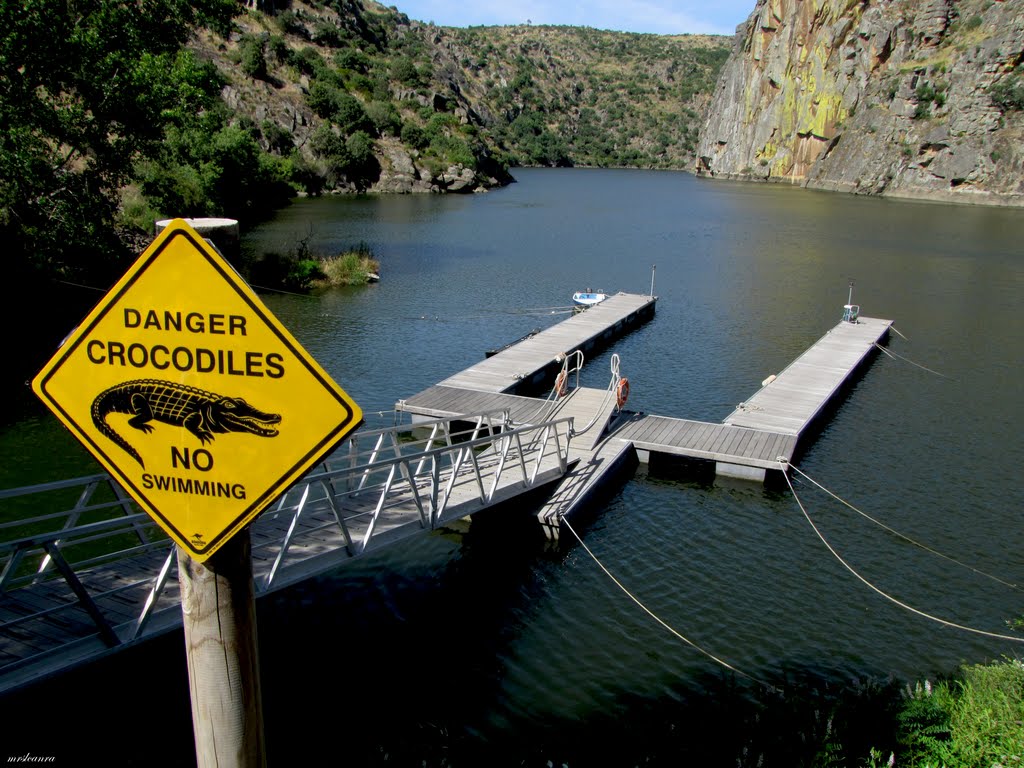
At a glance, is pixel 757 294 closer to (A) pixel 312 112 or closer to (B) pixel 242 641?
(B) pixel 242 641

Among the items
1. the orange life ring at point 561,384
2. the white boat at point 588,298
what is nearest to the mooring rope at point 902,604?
the orange life ring at point 561,384

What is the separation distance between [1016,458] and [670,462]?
8.10 metres

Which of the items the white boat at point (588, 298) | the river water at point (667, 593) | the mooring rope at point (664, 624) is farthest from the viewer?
the white boat at point (588, 298)

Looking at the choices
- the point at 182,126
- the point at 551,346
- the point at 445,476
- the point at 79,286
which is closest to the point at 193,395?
the point at 445,476

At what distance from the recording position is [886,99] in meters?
99.4

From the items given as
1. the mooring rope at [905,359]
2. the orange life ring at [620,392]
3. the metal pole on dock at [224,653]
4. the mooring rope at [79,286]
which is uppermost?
the metal pole on dock at [224,653]

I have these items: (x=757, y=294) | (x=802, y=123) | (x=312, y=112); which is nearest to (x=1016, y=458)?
(x=757, y=294)

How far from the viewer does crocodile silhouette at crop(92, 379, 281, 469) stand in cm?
238

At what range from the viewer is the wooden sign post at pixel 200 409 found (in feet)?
7.67

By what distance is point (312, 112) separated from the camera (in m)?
86.9

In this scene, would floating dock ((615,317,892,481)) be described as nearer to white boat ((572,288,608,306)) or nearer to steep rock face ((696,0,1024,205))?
white boat ((572,288,608,306))

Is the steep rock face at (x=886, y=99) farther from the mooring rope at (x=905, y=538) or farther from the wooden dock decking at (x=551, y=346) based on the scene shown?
the mooring rope at (x=905, y=538)

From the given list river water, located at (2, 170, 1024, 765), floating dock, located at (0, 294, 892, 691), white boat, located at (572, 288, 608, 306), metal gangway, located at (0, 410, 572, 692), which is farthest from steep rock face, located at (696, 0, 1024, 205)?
metal gangway, located at (0, 410, 572, 692)

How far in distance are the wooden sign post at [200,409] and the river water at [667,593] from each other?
6.63 metres
